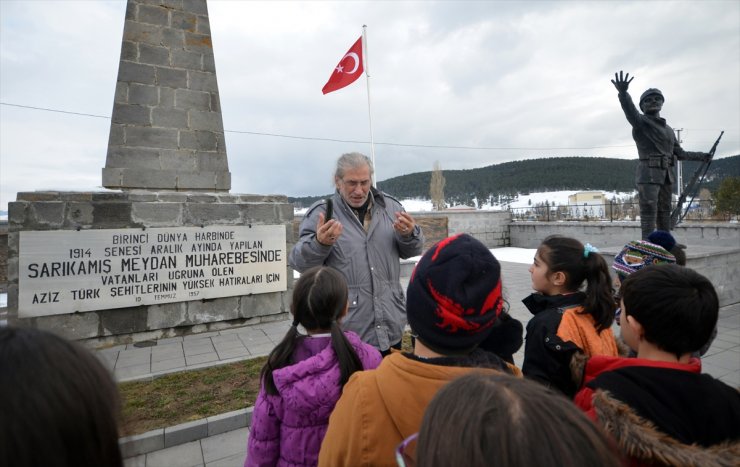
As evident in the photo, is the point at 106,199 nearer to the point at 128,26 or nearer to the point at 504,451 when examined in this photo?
the point at 128,26

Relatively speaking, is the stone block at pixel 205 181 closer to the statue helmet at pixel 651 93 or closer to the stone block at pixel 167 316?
the stone block at pixel 167 316

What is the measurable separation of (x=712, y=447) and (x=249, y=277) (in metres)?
5.89

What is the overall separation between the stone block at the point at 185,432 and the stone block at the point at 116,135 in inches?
178

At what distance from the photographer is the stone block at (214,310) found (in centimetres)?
586

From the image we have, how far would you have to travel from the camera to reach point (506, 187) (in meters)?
92.8

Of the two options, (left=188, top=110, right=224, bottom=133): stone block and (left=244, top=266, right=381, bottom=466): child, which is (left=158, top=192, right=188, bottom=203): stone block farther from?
(left=244, top=266, right=381, bottom=466): child

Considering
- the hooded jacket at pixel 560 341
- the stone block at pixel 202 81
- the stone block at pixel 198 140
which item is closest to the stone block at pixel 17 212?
the stone block at pixel 198 140

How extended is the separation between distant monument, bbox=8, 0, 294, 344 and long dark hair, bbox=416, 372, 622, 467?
584 centimetres

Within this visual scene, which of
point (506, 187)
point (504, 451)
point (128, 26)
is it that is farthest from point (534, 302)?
point (506, 187)

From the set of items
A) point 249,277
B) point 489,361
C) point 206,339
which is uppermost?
point 489,361

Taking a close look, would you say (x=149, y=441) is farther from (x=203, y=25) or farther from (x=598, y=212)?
(x=598, y=212)

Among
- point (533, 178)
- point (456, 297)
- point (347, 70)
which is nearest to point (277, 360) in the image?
point (456, 297)

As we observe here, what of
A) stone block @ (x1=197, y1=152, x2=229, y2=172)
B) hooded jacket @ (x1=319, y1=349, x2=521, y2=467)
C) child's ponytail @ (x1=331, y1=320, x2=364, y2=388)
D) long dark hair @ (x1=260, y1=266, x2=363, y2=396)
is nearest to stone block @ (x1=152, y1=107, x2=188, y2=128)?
stone block @ (x1=197, y1=152, x2=229, y2=172)

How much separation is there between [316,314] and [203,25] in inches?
252
